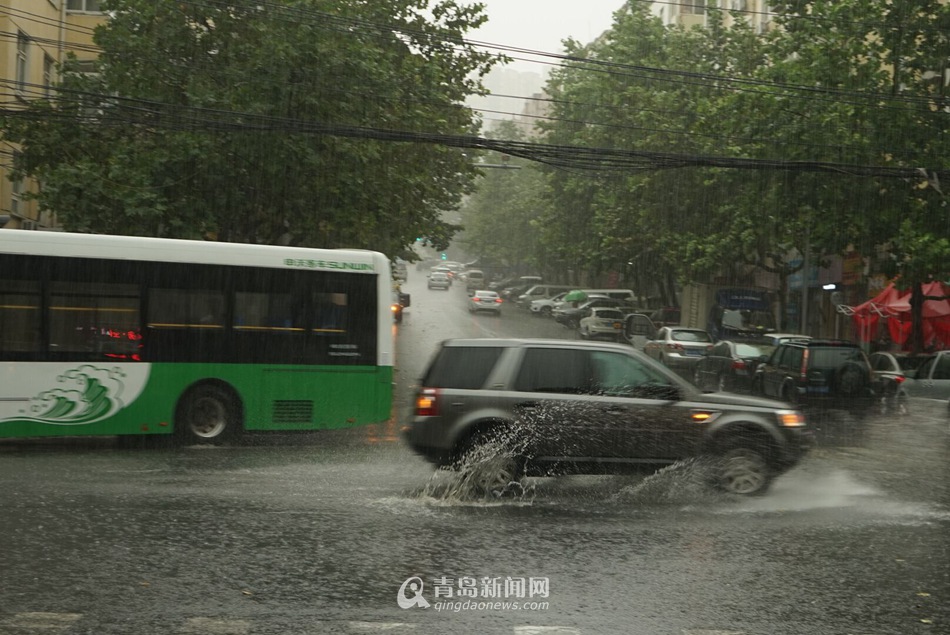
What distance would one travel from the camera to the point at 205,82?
83.9 feet

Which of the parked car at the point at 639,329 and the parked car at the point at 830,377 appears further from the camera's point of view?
the parked car at the point at 639,329

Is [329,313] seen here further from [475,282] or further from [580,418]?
[475,282]

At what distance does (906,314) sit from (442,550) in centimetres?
3084

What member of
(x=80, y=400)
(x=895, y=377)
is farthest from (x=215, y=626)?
(x=895, y=377)

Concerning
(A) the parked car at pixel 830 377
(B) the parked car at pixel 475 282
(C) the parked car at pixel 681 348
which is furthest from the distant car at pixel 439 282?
(A) the parked car at pixel 830 377

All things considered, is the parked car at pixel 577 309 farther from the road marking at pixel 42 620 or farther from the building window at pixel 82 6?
the road marking at pixel 42 620

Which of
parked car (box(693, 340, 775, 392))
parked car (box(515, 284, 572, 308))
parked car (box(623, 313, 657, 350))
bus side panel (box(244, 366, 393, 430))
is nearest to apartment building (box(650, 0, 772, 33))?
parked car (box(623, 313, 657, 350))

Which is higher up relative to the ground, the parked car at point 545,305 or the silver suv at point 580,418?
the parked car at point 545,305

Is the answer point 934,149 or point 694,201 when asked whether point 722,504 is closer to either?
point 934,149

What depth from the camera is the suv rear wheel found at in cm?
1134

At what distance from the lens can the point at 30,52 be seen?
101 ft

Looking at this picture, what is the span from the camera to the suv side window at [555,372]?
443 inches

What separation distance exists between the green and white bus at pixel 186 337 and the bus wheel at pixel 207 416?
0.02 m

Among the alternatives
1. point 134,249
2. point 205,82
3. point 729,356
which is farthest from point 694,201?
point 134,249
